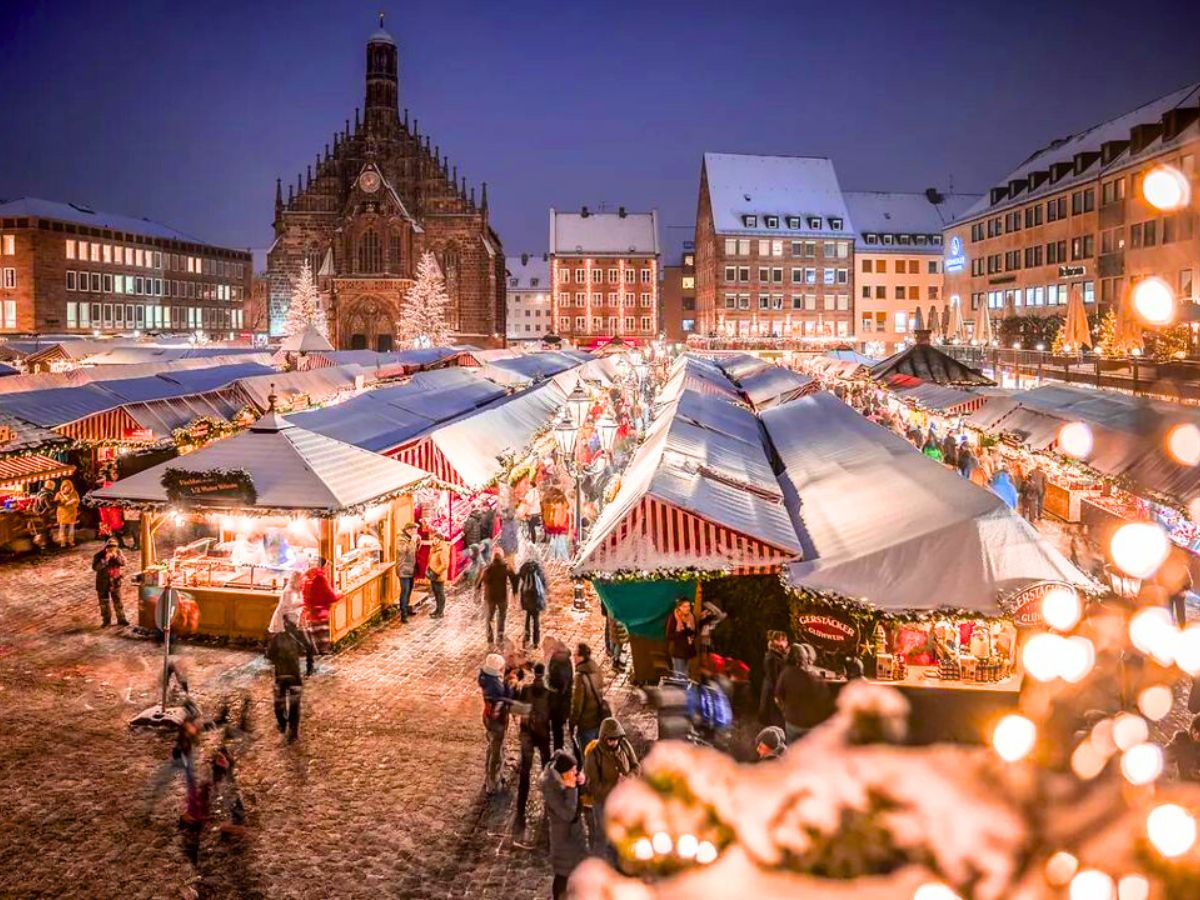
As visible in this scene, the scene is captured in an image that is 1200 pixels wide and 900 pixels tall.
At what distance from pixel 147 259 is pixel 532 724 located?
91587mm

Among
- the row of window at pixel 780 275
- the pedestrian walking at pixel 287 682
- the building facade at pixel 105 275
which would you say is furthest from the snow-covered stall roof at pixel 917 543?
the building facade at pixel 105 275

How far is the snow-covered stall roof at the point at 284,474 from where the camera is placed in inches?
515

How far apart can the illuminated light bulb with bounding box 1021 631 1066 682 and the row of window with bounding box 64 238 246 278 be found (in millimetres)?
84770

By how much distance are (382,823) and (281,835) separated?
82cm

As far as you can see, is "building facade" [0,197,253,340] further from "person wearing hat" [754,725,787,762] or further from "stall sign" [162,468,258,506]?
"person wearing hat" [754,725,787,762]

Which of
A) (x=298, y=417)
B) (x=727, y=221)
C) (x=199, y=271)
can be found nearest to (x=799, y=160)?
(x=727, y=221)

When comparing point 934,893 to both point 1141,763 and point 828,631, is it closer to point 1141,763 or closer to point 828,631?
point 1141,763

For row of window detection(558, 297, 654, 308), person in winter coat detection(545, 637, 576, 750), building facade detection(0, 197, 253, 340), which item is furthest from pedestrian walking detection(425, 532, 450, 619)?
row of window detection(558, 297, 654, 308)

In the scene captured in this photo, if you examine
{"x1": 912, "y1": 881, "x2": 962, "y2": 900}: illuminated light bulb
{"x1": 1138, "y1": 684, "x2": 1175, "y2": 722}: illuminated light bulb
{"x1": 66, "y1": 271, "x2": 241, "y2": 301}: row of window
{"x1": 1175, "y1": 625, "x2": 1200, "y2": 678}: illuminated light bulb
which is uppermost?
{"x1": 66, "y1": 271, "x2": 241, "y2": 301}: row of window

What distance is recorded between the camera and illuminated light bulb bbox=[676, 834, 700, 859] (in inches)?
267

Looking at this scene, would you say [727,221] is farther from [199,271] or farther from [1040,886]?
[1040,886]

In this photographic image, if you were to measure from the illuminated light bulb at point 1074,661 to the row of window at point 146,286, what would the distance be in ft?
278

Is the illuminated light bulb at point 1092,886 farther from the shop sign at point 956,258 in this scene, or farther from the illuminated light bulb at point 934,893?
the shop sign at point 956,258

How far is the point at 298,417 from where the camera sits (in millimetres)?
19344
